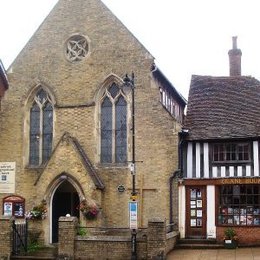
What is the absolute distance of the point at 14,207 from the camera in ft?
88.2

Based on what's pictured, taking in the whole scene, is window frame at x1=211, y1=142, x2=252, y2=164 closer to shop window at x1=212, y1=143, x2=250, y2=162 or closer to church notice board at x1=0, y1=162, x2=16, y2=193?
shop window at x1=212, y1=143, x2=250, y2=162

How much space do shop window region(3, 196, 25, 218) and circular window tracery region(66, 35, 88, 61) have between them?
7145 mm

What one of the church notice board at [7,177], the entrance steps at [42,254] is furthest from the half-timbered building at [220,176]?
the church notice board at [7,177]

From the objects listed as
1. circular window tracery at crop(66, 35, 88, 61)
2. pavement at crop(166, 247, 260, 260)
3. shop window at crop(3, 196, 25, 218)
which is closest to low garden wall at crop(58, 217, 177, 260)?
pavement at crop(166, 247, 260, 260)

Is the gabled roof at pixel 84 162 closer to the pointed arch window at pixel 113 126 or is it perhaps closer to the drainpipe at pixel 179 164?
the pointed arch window at pixel 113 126

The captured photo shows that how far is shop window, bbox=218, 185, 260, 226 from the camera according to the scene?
79.8ft

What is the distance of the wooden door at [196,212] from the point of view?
81.8 ft

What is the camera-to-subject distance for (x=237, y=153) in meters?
25.2

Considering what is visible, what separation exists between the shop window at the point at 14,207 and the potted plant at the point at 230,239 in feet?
31.4

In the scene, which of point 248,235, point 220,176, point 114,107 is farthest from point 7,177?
point 248,235

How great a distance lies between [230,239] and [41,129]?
1036cm

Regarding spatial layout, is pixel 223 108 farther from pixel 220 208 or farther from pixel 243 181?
pixel 220 208

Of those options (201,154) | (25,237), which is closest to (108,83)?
(201,154)

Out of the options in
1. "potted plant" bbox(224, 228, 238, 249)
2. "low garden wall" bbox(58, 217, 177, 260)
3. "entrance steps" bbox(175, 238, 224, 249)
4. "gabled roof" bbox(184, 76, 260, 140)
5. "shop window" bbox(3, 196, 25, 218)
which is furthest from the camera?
"shop window" bbox(3, 196, 25, 218)
